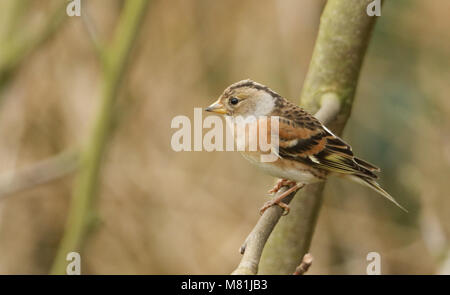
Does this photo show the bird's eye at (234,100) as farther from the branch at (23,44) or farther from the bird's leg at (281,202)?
the branch at (23,44)

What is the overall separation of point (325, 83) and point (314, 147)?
333 millimetres

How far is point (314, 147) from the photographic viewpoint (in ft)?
9.95

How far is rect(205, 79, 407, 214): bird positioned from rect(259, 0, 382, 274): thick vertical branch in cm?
14

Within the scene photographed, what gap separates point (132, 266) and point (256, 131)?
3.71 meters

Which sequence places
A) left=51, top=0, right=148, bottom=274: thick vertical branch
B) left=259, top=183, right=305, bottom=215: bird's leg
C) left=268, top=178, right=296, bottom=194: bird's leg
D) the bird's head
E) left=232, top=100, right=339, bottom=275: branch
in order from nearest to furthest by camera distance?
left=232, top=100, right=339, bottom=275: branch
left=259, top=183, right=305, bottom=215: bird's leg
the bird's head
left=268, top=178, right=296, bottom=194: bird's leg
left=51, top=0, right=148, bottom=274: thick vertical branch

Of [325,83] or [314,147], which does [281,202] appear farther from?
[325,83]

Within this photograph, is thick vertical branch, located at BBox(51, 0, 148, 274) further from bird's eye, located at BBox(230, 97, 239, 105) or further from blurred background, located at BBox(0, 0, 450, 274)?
blurred background, located at BBox(0, 0, 450, 274)

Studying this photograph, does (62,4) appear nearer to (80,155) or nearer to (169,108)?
(80,155)

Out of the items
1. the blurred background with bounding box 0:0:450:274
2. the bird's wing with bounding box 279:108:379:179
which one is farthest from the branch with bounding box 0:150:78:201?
the bird's wing with bounding box 279:108:379:179

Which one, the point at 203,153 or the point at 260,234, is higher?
the point at 203,153

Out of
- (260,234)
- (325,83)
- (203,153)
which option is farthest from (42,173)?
(203,153)

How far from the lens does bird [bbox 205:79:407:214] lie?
2.88 metres

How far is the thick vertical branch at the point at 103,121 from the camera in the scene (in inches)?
138
